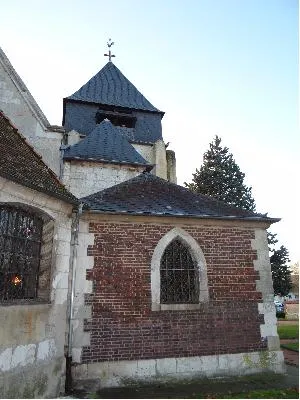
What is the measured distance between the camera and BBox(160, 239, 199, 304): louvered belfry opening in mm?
7348

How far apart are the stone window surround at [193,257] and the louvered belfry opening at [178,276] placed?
111mm

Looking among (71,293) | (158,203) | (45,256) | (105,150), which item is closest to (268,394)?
(71,293)

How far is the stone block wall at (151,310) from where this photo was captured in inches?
262

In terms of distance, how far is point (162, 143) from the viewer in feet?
60.3

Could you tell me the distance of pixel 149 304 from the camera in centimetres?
702

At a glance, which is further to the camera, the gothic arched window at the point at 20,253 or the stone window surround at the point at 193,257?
the stone window surround at the point at 193,257

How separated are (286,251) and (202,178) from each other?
8471 millimetres

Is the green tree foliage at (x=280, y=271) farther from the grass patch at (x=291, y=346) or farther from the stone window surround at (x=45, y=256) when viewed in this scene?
the stone window surround at (x=45, y=256)

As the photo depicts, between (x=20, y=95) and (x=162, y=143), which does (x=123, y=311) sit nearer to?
(x=20, y=95)

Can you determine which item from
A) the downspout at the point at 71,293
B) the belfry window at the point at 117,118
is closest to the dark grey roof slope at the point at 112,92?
the belfry window at the point at 117,118

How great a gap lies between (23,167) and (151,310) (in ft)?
12.8

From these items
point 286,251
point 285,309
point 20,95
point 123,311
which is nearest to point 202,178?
point 286,251

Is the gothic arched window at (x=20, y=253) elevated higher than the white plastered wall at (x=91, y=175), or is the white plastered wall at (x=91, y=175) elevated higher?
the white plastered wall at (x=91, y=175)

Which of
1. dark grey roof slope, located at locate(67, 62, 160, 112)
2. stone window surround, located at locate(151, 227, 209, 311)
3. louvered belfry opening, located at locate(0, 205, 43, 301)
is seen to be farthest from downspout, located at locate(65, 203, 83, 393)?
dark grey roof slope, located at locate(67, 62, 160, 112)
